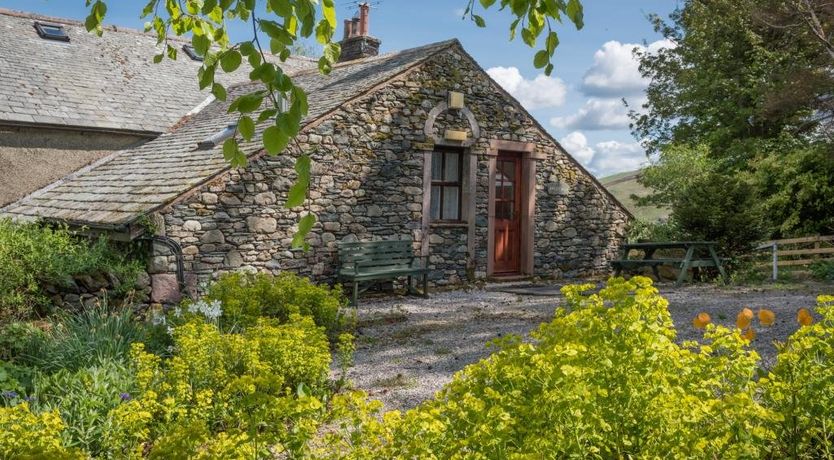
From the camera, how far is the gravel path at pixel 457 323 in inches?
246

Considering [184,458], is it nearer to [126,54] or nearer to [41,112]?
[41,112]

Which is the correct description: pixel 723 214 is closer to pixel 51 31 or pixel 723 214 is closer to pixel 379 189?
pixel 379 189

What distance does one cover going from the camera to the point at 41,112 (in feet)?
43.9

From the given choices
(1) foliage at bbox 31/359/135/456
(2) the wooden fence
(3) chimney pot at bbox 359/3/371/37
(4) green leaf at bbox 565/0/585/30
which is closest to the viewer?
(4) green leaf at bbox 565/0/585/30

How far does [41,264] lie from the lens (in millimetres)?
9234

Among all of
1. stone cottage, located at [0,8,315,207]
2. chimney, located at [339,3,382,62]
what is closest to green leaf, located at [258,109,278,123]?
stone cottage, located at [0,8,315,207]

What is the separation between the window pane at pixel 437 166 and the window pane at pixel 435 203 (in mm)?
183

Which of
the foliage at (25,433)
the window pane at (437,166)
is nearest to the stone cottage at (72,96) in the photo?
the window pane at (437,166)

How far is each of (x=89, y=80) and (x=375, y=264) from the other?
811 centimetres

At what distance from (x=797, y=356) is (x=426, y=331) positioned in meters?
5.43

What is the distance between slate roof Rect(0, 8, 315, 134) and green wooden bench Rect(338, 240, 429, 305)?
6098 millimetres

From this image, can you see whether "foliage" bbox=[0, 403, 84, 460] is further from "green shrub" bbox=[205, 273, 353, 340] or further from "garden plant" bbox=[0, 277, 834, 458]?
"green shrub" bbox=[205, 273, 353, 340]

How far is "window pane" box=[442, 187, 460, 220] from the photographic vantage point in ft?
41.9

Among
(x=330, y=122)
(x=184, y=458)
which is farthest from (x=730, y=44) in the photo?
(x=184, y=458)
